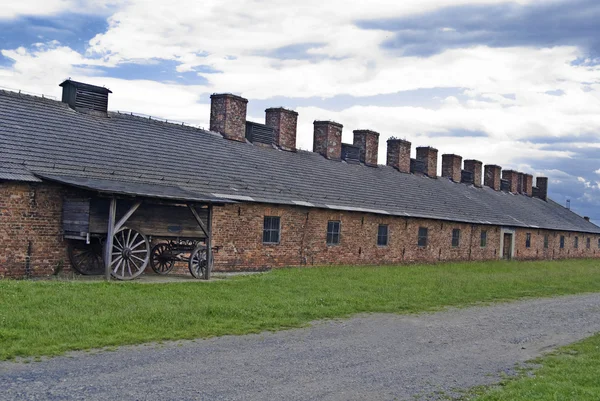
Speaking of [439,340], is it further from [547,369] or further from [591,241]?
[591,241]

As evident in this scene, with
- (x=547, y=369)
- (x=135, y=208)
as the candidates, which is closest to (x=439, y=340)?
(x=547, y=369)

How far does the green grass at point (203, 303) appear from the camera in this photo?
9.52 meters

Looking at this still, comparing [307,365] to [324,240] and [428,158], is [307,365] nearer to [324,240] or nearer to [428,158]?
[324,240]

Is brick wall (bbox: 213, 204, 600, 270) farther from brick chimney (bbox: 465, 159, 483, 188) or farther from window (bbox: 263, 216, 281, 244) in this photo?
brick chimney (bbox: 465, 159, 483, 188)

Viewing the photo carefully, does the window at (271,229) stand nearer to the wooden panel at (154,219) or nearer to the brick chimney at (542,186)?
the wooden panel at (154,219)

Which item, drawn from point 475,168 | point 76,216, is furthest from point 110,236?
point 475,168

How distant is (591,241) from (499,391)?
49.6 m

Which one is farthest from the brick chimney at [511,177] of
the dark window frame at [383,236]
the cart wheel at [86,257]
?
the cart wheel at [86,257]

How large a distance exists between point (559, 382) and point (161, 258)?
1230 cm

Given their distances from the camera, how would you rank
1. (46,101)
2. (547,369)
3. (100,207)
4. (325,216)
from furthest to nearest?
(325,216)
(46,101)
(100,207)
(547,369)

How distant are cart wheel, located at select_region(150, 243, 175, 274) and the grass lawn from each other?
1092 cm

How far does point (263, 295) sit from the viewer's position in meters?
14.8

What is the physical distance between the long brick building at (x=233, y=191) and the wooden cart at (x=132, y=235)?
5 cm

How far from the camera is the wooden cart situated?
15797 millimetres
